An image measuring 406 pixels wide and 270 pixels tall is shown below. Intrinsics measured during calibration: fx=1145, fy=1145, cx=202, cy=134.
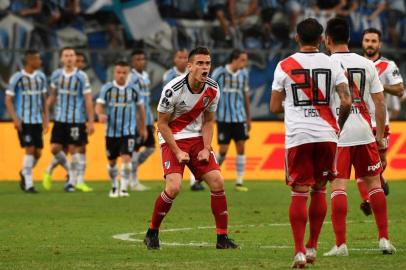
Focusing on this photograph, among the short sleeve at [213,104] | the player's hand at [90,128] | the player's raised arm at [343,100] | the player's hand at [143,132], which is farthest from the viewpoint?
the player's hand at [143,132]

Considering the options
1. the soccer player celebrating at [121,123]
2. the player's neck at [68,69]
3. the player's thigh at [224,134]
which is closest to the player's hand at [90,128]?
the soccer player celebrating at [121,123]

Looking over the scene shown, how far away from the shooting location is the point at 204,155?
1102cm

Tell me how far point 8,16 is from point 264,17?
5.74 metres

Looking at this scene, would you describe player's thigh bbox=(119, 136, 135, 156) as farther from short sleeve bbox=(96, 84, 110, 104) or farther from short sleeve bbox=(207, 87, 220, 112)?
short sleeve bbox=(207, 87, 220, 112)

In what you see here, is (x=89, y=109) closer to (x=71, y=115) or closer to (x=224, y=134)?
(x=71, y=115)

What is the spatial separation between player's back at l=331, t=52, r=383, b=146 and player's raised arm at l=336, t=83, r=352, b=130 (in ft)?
2.82

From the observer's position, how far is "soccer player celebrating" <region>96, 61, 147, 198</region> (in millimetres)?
19250

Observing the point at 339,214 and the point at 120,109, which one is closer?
the point at 339,214

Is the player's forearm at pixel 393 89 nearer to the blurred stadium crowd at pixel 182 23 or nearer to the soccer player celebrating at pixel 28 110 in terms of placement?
the soccer player celebrating at pixel 28 110

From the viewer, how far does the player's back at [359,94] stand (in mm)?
10383

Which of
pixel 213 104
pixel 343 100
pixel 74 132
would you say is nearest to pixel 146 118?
pixel 74 132

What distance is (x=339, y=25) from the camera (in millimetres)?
10039

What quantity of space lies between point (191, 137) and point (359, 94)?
69.9 inches

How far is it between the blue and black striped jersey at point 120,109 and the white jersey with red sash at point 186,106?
8094mm
